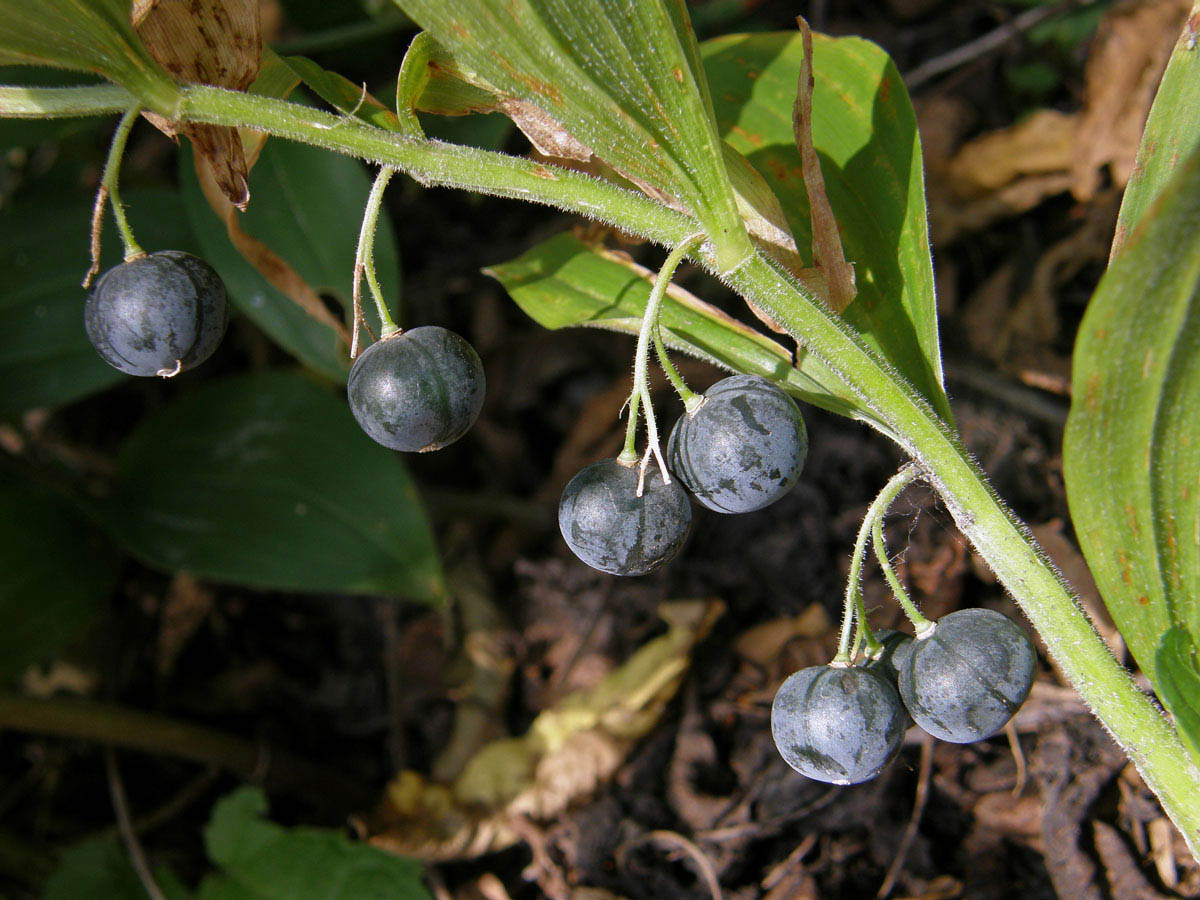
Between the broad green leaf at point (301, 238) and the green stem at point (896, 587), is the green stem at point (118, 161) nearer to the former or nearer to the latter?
the broad green leaf at point (301, 238)

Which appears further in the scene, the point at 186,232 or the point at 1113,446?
the point at 186,232

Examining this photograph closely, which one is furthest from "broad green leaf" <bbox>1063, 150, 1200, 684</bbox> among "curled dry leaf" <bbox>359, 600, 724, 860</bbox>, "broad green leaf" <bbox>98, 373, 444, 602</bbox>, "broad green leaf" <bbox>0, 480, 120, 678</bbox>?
"broad green leaf" <bbox>0, 480, 120, 678</bbox>

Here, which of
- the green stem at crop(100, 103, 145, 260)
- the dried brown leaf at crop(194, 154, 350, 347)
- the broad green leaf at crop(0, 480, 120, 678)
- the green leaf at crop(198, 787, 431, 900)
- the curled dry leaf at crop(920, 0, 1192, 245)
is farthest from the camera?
the curled dry leaf at crop(920, 0, 1192, 245)

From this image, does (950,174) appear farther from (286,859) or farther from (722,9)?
(286,859)

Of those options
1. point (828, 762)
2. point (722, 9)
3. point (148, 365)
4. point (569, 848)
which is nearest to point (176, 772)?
point (569, 848)

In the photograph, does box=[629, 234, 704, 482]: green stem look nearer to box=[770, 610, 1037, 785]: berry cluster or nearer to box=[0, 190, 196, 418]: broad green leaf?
box=[770, 610, 1037, 785]: berry cluster

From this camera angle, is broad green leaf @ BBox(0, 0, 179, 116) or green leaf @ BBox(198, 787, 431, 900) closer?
broad green leaf @ BBox(0, 0, 179, 116)
